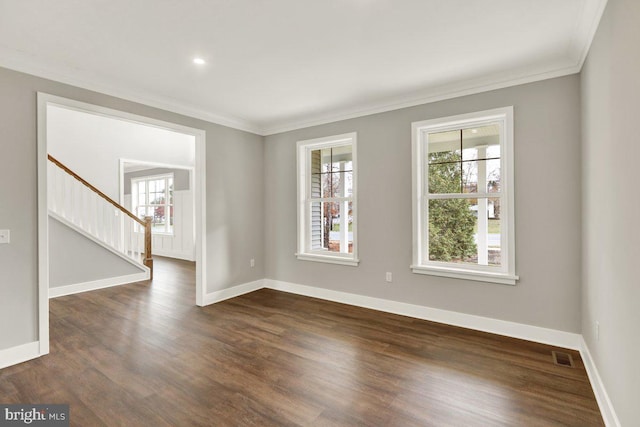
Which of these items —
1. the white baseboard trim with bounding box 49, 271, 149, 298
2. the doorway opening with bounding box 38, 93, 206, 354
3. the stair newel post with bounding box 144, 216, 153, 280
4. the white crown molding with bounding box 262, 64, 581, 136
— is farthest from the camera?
the stair newel post with bounding box 144, 216, 153, 280

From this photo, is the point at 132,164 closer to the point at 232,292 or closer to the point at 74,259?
the point at 74,259

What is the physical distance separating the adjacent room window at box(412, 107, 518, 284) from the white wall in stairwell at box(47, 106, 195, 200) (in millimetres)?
4415

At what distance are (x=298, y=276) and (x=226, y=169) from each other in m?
1.88

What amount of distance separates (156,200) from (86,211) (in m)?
3.99

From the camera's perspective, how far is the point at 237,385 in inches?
90.3

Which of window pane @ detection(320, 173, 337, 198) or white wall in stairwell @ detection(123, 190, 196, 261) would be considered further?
white wall in stairwell @ detection(123, 190, 196, 261)

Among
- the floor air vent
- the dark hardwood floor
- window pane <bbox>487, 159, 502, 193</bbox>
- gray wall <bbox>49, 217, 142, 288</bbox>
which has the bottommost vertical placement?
the dark hardwood floor

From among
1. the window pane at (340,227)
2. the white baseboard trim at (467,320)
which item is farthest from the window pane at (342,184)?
the white baseboard trim at (467,320)

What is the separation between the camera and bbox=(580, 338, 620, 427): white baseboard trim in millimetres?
1794

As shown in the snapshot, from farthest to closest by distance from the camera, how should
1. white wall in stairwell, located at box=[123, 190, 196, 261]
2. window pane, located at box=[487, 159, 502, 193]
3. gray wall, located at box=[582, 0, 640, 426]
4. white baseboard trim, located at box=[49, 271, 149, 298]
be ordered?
white wall in stairwell, located at box=[123, 190, 196, 261]
white baseboard trim, located at box=[49, 271, 149, 298]
window pane, located at box=[487, 159, 502, 193]
gray wall, located at box=[582, 0, 640, 426]

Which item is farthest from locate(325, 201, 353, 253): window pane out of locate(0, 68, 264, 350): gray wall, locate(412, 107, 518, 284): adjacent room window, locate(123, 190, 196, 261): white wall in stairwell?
locate(123, 190, 196, 261): white wall in stairwell

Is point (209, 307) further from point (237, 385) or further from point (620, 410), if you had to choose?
point (620, 410)

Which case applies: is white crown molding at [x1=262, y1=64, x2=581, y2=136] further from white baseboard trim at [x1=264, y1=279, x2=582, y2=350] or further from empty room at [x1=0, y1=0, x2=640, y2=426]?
white baseboard trim at [x1=264, y1=279, x2=582, y2=350]

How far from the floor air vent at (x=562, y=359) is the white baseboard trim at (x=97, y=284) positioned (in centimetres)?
601
